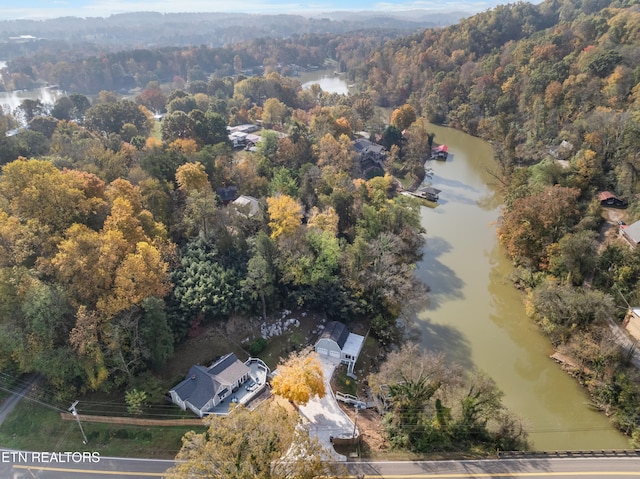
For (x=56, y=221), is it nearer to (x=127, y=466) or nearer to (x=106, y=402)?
(x=106, y=402)

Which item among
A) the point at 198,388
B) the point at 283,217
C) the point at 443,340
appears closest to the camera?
the point at 198,388

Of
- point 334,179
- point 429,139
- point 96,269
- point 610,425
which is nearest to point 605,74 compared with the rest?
point 429,139

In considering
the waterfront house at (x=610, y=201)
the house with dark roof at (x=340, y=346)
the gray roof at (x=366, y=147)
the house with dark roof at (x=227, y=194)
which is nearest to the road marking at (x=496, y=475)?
the house with dark roof at (x=340, y=346)

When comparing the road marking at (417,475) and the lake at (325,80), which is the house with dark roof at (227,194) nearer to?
the road marking at (417,475)

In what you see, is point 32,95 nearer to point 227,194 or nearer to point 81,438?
point 227,194

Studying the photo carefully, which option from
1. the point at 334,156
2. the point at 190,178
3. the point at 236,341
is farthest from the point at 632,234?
the point at 190,178

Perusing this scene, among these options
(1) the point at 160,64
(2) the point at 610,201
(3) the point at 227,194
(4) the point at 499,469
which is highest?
(1) the point at 160,64

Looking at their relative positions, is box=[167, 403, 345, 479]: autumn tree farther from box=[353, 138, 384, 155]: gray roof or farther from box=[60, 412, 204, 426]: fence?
box=[353, 138, 384, 155]: gray roof

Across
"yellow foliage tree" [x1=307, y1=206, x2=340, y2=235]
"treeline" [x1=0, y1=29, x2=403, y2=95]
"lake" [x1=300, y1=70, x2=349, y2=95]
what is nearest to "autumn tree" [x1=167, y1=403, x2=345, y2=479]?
"yellow foliage tree" [x1=307, y1=206, x2=340, y2=235]
